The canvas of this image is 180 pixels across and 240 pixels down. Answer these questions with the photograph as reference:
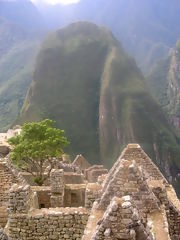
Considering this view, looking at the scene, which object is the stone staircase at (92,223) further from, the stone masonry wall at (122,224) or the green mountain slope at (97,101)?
the green mountain slope at (97,101)

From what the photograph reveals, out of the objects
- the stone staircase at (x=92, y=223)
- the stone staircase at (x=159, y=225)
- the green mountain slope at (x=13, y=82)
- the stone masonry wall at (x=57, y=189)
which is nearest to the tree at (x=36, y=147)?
the stone masonry wall at (x=57, y=189)

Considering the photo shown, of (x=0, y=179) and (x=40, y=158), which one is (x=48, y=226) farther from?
(x=40, y=158)

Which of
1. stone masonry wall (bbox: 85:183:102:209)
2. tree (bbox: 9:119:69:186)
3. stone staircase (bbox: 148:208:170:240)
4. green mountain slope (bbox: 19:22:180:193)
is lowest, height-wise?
stone staircase (bbox: 148:208:170:240)

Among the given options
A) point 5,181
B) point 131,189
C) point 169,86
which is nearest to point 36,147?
point 5,181

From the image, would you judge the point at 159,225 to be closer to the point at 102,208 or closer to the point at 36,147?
the point at 102,208

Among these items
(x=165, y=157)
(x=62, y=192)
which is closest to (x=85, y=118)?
(x=165, y=157)

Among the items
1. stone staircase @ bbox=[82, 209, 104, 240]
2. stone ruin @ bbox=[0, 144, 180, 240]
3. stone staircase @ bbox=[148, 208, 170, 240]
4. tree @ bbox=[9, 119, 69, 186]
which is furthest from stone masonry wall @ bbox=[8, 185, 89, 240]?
tree @ bbox=[9, 119, 69, 186]

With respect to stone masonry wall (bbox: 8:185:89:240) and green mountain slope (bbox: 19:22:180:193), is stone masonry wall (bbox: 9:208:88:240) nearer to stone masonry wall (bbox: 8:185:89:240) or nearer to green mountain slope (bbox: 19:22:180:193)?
stone masonry wall (bbox: 8:185:89:240)
